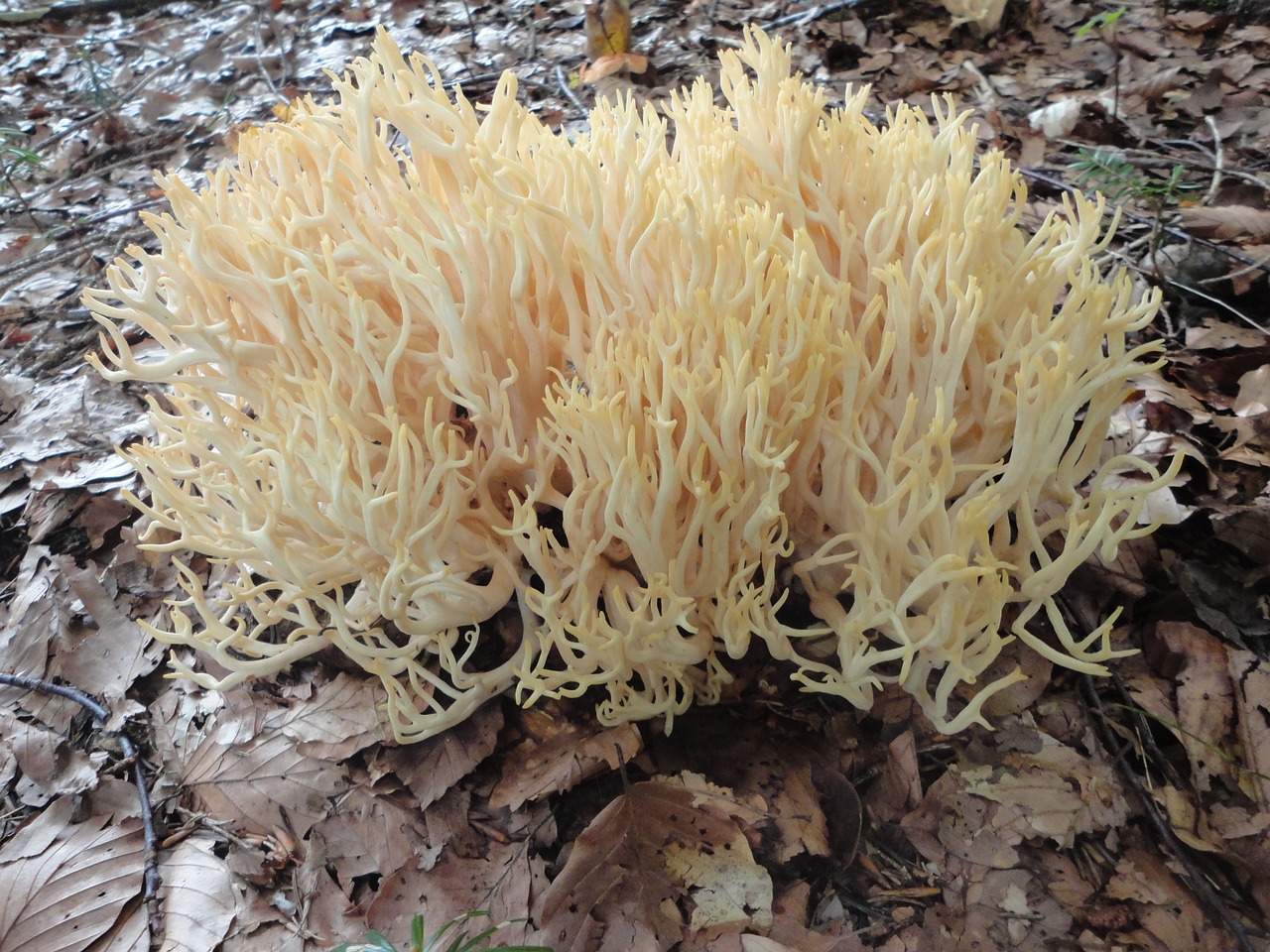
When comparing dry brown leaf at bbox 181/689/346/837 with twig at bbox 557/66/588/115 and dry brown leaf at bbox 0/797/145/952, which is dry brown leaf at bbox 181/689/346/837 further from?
twig at bbox 557/66/588/115

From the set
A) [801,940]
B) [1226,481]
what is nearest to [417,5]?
[1226,481]

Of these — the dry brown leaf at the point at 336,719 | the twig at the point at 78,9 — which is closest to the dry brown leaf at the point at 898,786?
the dry brown leaf at the point at 336,719

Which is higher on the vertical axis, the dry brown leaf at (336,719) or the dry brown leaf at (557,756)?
the dry brown leaf at (336,719)

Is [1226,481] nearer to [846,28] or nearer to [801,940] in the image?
[801,940]

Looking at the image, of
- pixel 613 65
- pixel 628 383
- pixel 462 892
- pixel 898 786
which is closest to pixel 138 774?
pixel 462 892

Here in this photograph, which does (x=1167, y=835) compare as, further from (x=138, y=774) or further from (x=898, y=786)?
(x=138, y=774)

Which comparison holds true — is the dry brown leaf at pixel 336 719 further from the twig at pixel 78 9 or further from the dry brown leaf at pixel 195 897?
the twig at pixel 78 9

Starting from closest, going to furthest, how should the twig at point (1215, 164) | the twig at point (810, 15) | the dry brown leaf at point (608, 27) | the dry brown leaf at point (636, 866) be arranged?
the dry brown leaf at point (636, 866) < the twig at point (1215, 164) < the dry brown leaf at point (608, 27) < the twig at point (810, 15)

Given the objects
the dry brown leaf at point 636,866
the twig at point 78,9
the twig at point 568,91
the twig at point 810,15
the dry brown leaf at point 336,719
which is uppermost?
the twig at point 78,9
